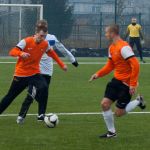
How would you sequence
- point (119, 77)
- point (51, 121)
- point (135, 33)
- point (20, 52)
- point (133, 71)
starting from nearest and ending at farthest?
point (133, 71) → point (119, 77) → point (20, 52) → point (51, 121) → point (135, 33)

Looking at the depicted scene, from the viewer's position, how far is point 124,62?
10797 millimetres

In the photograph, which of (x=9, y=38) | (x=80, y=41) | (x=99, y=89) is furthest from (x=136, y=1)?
(x=99, y=89)

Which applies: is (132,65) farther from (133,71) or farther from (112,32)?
(112,32)

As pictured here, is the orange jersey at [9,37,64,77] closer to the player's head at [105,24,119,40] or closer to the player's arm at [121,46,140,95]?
the player's head at [105,24,119,40]

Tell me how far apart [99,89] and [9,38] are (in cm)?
1883

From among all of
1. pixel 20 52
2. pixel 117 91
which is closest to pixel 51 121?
pixel 20 52

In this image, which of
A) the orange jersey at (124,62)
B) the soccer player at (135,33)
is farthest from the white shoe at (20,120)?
the soccer player at (135,33)

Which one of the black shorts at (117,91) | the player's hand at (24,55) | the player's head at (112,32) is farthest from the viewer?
the player's hand at (24,55)

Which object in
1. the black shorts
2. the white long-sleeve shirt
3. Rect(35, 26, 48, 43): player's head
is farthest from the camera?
the white long-sleeve shirt

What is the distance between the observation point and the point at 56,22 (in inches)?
1752

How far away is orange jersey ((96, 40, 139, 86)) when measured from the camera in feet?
34.7

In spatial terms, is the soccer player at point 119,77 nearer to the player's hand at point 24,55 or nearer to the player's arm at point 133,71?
the player's arm at point 133,71

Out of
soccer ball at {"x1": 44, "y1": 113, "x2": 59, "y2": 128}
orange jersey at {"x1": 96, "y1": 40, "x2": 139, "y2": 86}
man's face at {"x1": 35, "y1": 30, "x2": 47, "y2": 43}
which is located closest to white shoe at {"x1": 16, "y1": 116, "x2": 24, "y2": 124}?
soccer ball at {"x1": 44, "y1": 113, "x2": 59, "y2": 128}

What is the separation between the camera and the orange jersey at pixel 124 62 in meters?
10.6
